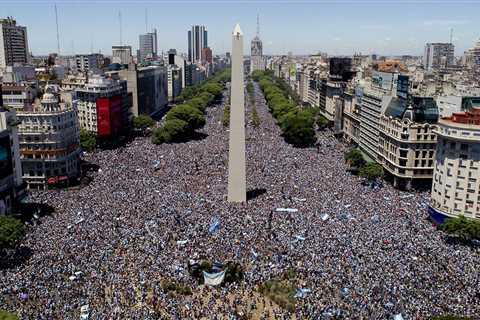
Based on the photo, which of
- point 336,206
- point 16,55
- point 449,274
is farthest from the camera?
point 16,55

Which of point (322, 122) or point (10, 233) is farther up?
point (10, 233)

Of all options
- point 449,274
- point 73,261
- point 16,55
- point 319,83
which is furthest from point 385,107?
point 16,55

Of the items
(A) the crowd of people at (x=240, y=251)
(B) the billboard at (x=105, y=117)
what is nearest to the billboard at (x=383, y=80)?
(A) the crowd of people at (x=240, y=251)

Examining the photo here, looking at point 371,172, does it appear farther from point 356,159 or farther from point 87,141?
point 87,141

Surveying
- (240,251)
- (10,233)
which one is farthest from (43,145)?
(240,251)

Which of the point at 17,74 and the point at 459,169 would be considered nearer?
the point at 459,169

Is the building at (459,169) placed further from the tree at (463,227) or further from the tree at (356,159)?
the tree at (356,159)

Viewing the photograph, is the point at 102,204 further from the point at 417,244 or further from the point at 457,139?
the point at 457,139
